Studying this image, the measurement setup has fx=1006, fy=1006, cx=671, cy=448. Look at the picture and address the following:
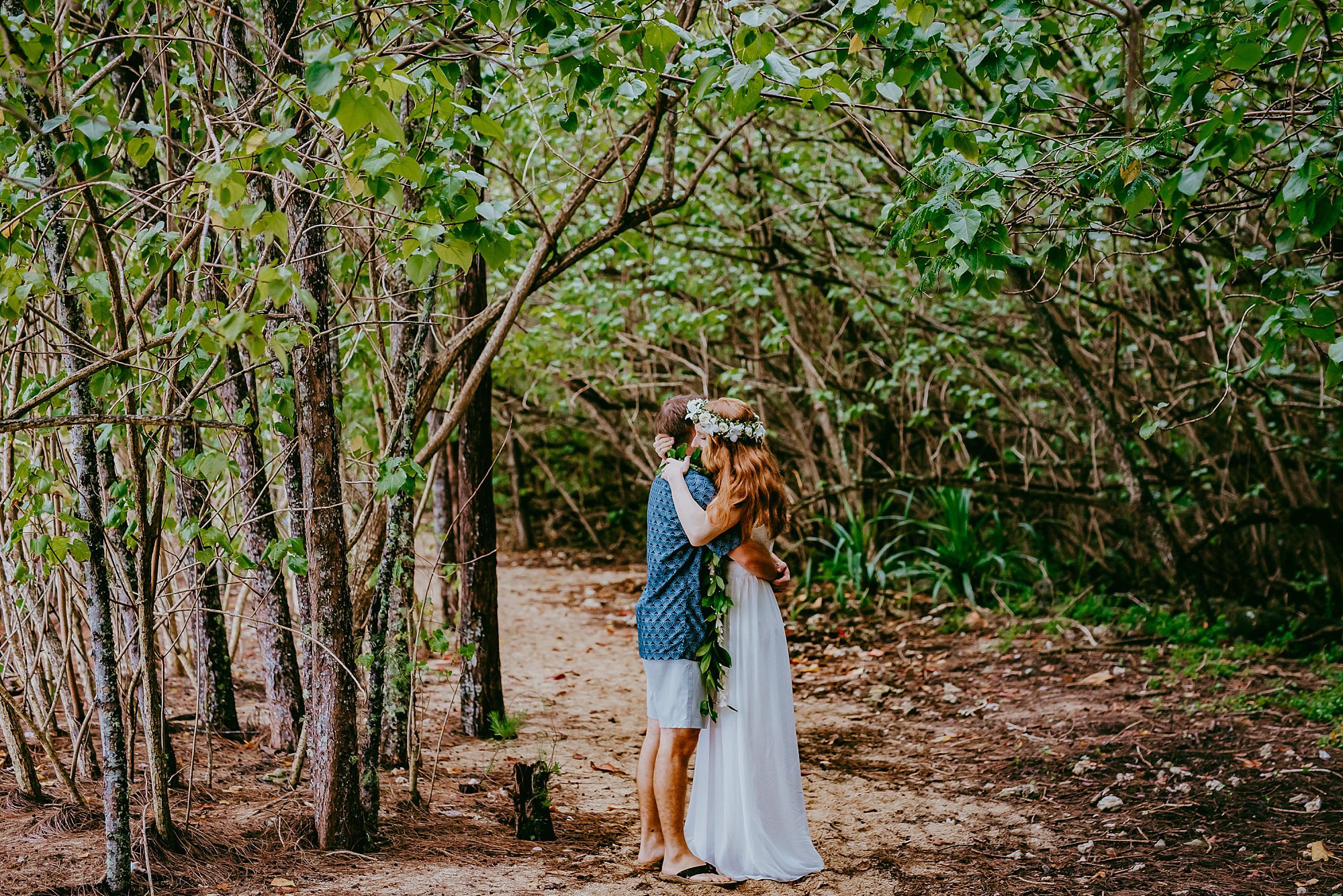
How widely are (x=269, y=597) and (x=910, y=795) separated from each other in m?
3.15

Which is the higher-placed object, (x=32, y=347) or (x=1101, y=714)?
(x=32, y=347)

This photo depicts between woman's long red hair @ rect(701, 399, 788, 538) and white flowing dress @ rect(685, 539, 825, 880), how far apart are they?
0.81ft

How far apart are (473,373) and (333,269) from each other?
3.02 feet

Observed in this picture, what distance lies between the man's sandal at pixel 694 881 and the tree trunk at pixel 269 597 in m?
1.98

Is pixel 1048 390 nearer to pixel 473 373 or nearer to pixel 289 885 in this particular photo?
pixel 473 373

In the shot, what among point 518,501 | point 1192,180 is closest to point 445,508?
point 518,501

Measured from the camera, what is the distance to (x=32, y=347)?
4.01 meters

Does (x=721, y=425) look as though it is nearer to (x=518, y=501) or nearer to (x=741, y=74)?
(x=741, y=74)

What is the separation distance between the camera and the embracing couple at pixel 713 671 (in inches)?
147

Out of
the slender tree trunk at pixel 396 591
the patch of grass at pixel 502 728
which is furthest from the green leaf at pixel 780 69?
the patch of grass at pixel 502 728

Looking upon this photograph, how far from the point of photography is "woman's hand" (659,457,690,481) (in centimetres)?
380

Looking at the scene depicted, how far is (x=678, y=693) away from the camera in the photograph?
3744 millimetres

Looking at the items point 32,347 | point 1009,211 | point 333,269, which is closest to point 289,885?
point 32,347

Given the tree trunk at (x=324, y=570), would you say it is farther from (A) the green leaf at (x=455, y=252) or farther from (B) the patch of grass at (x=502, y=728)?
(B) the patch of grass at (x=502, y=728)
